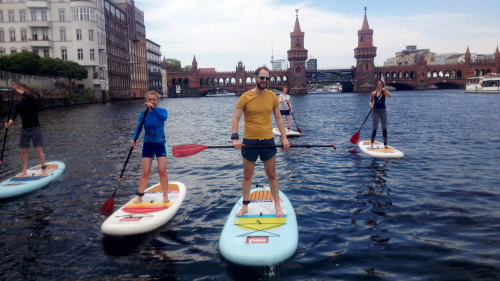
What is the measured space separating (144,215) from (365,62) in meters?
149

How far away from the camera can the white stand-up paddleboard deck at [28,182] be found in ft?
29.1

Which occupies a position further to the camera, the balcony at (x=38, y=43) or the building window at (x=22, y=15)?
the building window at (x=22, y=15)

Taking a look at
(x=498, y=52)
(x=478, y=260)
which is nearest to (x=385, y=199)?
(x=478, y=260)

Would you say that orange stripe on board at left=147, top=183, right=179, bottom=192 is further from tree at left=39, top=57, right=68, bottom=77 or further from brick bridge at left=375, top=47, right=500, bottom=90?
brick bridge at left=375, top=47, right=500, bottom=90

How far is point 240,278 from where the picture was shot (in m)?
5.16

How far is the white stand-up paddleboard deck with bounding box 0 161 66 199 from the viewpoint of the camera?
887 cm

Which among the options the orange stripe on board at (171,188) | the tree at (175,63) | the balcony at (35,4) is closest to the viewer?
the orange stripe on board at (171,188)

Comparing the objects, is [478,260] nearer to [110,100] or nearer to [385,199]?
[385,199]

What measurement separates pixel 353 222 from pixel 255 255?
8.92ft

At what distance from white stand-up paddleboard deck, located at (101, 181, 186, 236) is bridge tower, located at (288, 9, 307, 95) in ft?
455

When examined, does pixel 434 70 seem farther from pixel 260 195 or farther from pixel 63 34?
pixel 260 195

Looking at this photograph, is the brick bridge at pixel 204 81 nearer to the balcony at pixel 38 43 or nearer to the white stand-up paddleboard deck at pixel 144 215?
the balcony at pixel 38 43

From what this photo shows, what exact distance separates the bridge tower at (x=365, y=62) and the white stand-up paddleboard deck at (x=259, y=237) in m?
143

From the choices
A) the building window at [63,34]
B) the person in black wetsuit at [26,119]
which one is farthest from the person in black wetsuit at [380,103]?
the building window at [63,34]
